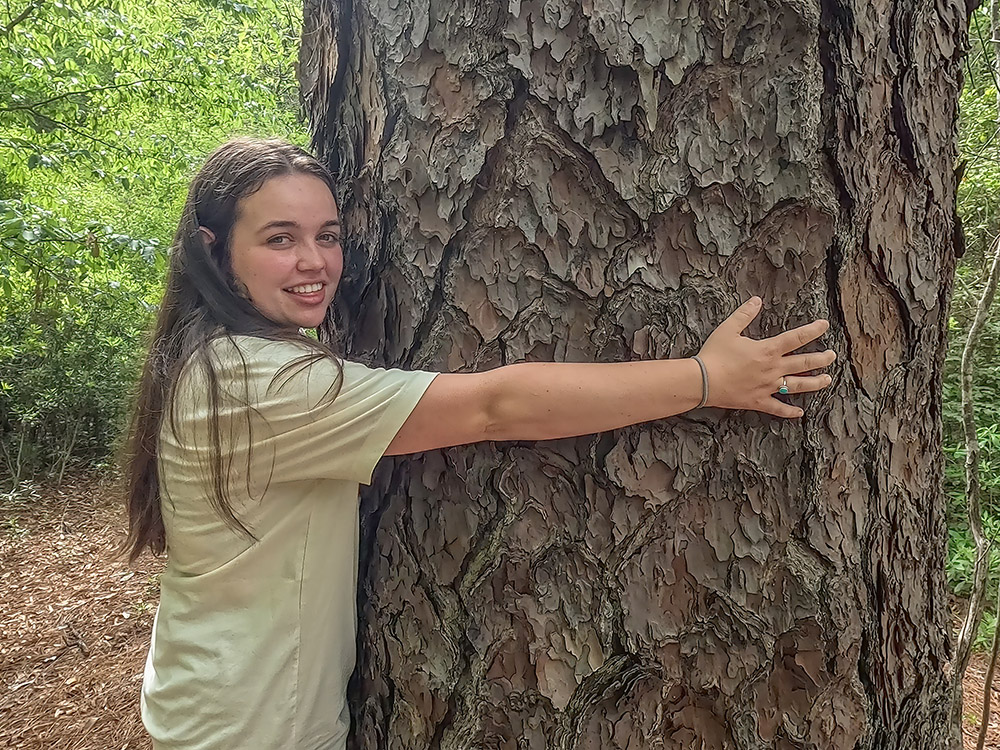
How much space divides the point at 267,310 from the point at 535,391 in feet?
2.18

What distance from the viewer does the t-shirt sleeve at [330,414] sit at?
3.89 feet

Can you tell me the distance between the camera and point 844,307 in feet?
3.85

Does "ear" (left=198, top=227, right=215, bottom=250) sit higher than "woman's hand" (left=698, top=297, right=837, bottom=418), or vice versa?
"ear" (left=198, top=227, right=215, bottom=250)

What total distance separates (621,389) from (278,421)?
582mm

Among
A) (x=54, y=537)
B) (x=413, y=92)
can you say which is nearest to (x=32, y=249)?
(x=54, y=537)

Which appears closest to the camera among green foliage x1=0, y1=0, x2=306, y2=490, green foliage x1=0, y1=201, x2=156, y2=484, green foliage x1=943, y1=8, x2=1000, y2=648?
green foliage x1=943, y1=8, x2=1000, y2=648

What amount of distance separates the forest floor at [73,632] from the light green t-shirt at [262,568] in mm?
2498

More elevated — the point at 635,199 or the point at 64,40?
the point at 64,40

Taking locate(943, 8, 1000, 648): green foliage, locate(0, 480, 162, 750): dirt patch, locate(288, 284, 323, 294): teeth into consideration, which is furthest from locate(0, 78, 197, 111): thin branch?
locate(943, 8, 1000, 648): green foliage

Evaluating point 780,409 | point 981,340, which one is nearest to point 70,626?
point 780,409

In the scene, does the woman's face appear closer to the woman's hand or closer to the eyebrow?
the eyebrow

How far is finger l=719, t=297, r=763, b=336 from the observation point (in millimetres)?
1126

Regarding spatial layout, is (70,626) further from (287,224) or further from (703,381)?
(703,381)

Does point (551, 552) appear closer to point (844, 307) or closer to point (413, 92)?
point (844, 307)
